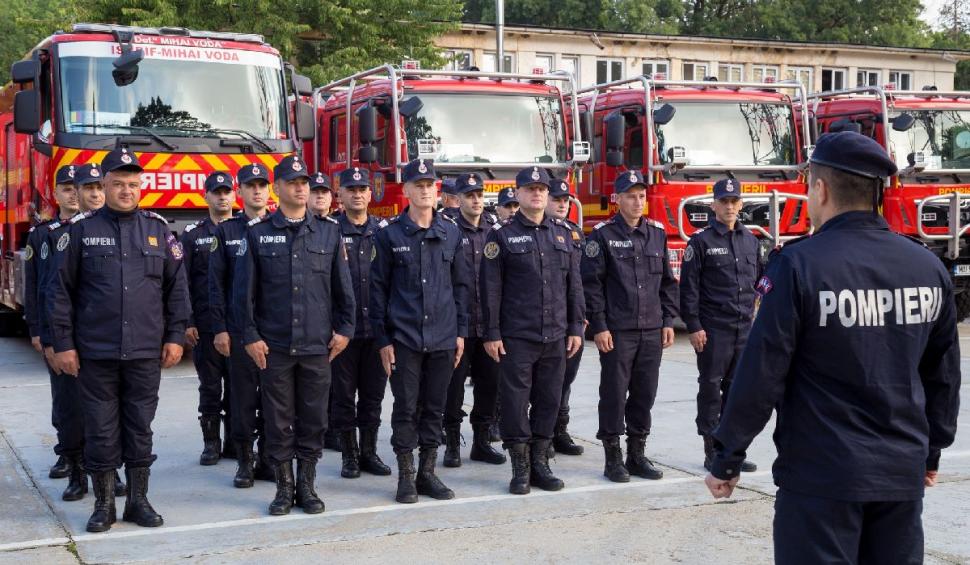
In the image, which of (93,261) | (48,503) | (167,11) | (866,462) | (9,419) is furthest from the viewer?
(167,11)

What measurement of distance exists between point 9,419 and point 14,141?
4677mm

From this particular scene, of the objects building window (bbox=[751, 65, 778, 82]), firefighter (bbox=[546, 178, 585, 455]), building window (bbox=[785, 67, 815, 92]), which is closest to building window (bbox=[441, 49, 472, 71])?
building window (bbox=[751, 65, 778, 82])

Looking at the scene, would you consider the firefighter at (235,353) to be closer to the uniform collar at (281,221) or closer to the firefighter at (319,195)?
the uniform collar at (281,221)

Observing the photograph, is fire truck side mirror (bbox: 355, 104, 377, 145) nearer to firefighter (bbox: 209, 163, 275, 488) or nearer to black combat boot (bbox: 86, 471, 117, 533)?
firefighter (bbox: 209, 163, 275, 488)

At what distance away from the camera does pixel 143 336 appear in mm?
6129

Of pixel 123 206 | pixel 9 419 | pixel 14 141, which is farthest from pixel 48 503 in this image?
pixel 14 141

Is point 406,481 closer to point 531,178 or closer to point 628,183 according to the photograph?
point 531,178

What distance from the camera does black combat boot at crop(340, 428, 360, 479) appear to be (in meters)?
7.41

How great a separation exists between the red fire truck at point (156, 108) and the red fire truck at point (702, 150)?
14.0 feet

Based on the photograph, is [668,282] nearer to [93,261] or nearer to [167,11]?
[93,261]

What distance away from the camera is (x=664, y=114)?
14.1 meters

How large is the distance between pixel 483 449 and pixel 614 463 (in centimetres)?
101

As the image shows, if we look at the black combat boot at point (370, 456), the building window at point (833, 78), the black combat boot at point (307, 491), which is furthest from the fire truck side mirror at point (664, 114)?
the building window at point (833, 78)

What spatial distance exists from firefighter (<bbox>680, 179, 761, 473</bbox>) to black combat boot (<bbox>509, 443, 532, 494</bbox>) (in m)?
1.30
